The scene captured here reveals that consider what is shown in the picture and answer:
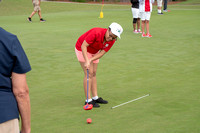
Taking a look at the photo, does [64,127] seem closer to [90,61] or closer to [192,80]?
[90,61]

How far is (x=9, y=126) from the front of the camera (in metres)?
2.52

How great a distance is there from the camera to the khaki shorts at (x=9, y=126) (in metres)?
2.49

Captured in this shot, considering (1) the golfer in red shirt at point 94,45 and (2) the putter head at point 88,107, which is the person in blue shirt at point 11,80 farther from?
(2) the putter head at point 88,107

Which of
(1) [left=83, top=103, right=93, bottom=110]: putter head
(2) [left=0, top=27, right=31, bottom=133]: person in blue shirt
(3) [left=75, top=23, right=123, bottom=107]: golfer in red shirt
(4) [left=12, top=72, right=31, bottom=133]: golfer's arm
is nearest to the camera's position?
(2) [left=0, top=27, right=31, bottom=133]: person in blue shirt

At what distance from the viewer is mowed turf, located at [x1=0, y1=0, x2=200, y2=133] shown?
5.23 meters

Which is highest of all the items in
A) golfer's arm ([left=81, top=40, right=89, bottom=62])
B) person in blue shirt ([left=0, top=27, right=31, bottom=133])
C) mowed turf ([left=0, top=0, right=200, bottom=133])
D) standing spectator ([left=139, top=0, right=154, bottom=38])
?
person in blue shirt ([left=0, top=27, right=31, bottom=133])

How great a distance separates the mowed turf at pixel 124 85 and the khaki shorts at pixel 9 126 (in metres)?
2.42

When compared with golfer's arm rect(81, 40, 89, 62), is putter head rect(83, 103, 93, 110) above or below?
below

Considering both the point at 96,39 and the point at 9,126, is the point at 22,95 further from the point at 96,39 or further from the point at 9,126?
the point at 96,39

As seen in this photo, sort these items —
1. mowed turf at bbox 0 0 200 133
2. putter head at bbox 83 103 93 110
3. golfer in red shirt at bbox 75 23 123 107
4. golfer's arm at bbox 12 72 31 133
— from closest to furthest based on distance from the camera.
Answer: golfer's arm at bbox 12 72 31 133, mowed turf at bbox 0 0 200 133, golfer in red shirt at bbox 75 23 123 107, putter head at bbox 83 103 93 110

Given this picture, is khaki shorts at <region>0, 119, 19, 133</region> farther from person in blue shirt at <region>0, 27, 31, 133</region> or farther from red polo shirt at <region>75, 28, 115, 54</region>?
red polo shirt at <region>75, 28, 115, 54</region>

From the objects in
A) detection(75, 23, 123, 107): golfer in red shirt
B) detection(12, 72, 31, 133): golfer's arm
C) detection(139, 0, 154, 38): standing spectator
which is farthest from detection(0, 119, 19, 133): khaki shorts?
detection(139, 0, 154, 38): standing spectator

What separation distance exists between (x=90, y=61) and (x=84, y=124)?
110 cm

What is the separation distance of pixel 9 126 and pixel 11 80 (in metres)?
0.33
